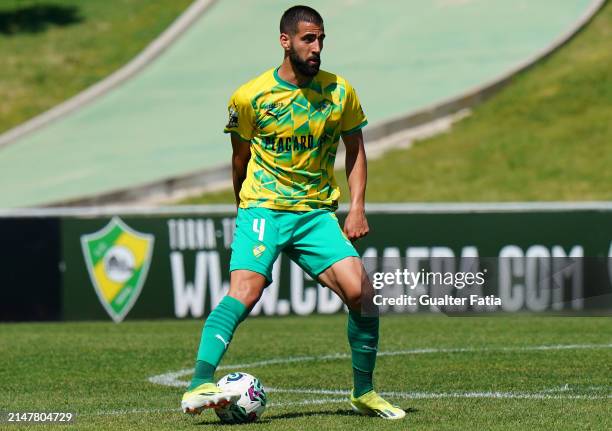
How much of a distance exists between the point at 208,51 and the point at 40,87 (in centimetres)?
451

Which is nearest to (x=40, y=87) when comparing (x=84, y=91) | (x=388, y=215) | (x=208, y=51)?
(x=84, y=91)

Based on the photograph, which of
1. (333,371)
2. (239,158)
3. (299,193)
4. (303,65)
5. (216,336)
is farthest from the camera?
(333,371)

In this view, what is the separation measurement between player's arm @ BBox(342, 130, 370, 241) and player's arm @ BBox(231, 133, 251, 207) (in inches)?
22.1

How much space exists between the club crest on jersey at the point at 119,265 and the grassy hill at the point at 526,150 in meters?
8.51

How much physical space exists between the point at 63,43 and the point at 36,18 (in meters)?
3.06

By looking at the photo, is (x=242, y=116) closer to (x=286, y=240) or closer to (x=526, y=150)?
(x=286, y=240)

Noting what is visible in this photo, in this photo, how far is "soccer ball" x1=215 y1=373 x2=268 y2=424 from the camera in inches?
286

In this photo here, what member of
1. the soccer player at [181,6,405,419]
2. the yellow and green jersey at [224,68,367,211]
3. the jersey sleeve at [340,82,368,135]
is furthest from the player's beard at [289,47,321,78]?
the jersey sleeve at [340,82,368,135]

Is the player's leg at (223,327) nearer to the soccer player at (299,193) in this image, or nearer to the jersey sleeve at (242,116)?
the soccer player at (299,193)

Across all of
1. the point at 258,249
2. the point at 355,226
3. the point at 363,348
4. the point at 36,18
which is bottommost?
the point at 363,348

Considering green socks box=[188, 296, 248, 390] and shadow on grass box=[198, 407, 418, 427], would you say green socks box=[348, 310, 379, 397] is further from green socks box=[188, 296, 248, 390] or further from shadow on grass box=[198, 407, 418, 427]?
green socks box=[188, 296, 248, 390]

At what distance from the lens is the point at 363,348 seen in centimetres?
752

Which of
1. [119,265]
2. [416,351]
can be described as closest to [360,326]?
[416,351]

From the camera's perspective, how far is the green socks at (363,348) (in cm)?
749
